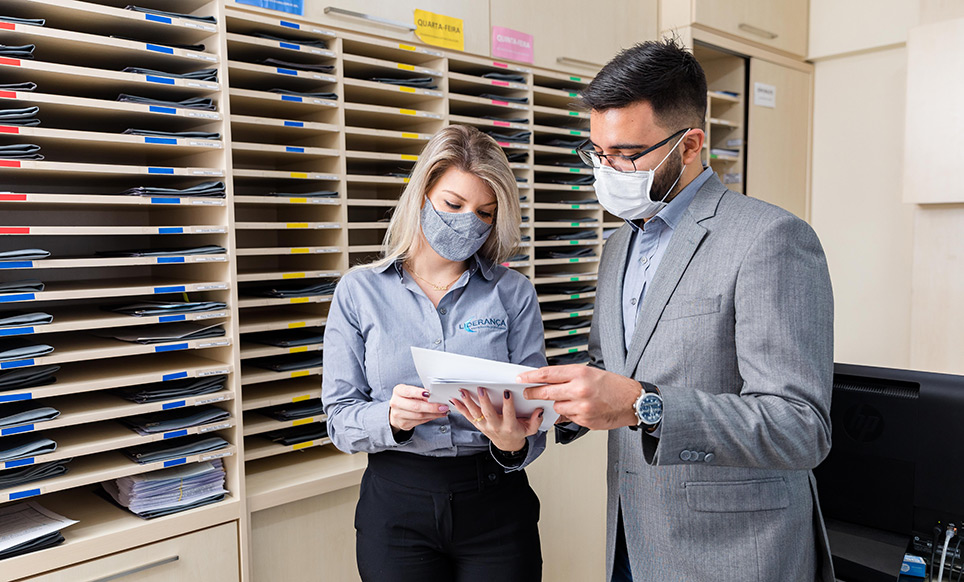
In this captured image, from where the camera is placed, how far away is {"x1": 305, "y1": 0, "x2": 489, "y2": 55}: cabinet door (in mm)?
1915

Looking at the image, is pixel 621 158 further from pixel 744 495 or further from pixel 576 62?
pixel 576 62

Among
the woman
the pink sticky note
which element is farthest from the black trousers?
the pink sticky note

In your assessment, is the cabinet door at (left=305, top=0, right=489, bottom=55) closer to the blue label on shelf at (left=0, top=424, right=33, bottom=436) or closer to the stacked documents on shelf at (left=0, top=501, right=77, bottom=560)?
the blue label on shelf at (left=0, top=424, right=33, bottom=436)

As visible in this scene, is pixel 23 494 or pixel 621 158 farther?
pixel 23 494

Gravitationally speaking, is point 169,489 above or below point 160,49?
below

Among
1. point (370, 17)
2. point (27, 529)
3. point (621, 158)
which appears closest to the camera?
point (621, 158)

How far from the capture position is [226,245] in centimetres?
175

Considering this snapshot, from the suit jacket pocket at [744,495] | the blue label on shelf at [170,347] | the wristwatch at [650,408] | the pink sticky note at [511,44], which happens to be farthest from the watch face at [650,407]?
the pink sticky note at [511,44]

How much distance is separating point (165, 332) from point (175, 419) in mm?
223

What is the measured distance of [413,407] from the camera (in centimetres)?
126

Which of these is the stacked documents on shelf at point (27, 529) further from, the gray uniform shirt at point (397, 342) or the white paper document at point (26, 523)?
the gray uniform shirt at point (397, 342)

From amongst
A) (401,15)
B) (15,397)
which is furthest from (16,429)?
(401,15)

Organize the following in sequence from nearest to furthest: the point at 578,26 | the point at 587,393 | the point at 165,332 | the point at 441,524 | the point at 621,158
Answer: the point at 587,393
the point at 621,158
the point at 441,524
the point at 165,332
the point at 578,26

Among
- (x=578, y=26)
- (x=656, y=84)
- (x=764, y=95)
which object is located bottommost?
(x=656, y=84)
